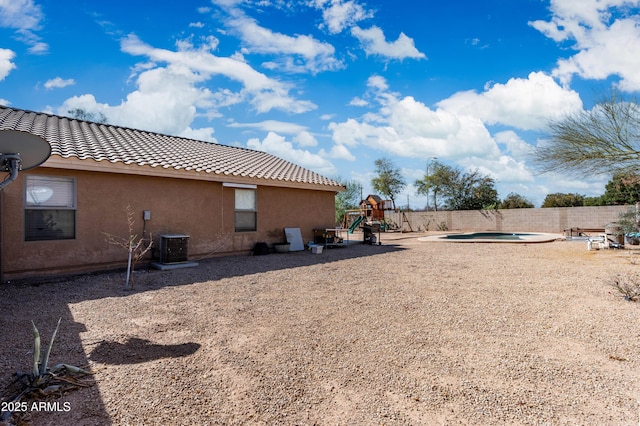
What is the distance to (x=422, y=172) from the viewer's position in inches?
1252

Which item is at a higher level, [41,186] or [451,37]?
[451,37]

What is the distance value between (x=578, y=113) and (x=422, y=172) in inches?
882

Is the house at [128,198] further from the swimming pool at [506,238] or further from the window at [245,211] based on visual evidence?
the swimming pool at [506,238]

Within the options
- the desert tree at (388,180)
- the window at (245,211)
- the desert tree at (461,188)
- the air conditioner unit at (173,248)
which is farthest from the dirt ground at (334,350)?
the desert tree at (388,180)

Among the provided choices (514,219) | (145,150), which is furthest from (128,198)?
(514,219)

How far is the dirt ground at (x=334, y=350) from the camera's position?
2449 mm

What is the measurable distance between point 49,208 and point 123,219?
1372 millimetres

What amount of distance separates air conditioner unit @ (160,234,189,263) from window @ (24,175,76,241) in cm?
175

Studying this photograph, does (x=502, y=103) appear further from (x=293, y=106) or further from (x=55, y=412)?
(x=55, y=412)

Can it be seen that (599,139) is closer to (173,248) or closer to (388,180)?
(173,248)

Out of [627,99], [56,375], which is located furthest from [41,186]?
[627,99]

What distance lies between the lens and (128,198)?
325 inches

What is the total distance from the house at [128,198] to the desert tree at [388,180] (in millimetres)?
21399

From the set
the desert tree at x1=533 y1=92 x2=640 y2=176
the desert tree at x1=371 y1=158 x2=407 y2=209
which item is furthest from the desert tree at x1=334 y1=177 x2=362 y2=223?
the desert tree at x1=533 y1=92 x2=640 y2=176
